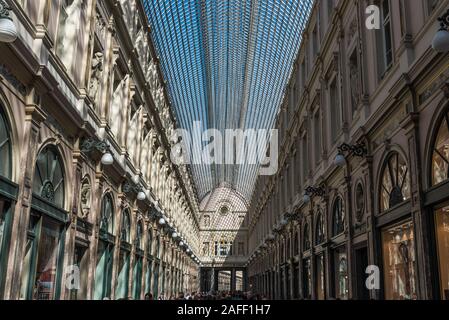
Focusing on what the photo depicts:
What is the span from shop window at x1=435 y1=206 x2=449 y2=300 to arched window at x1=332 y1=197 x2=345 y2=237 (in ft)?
25.3

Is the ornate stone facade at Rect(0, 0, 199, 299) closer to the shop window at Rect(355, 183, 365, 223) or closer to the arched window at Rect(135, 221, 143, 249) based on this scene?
the arched window at Rect(135, 221, 143, 249)

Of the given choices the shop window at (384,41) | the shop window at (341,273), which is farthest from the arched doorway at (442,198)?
the shop window at (341,273)

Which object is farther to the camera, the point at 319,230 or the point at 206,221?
the point at 206,221

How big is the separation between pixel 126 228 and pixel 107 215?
3.87 m

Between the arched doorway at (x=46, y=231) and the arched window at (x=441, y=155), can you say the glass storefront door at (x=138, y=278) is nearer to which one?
the arched doorway at (x=46, y=231)

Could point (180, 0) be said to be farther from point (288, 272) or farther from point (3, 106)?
point (3, 106)

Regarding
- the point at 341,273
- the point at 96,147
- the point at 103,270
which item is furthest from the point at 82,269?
the point at 341,273

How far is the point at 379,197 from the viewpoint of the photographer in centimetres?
1359

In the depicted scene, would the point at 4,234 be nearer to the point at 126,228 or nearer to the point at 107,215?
the point at 107,215

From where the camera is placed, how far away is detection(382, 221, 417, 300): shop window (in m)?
11.1

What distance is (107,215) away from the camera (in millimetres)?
18656

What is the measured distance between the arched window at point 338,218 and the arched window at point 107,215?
8.24m

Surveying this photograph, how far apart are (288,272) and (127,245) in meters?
12.8
